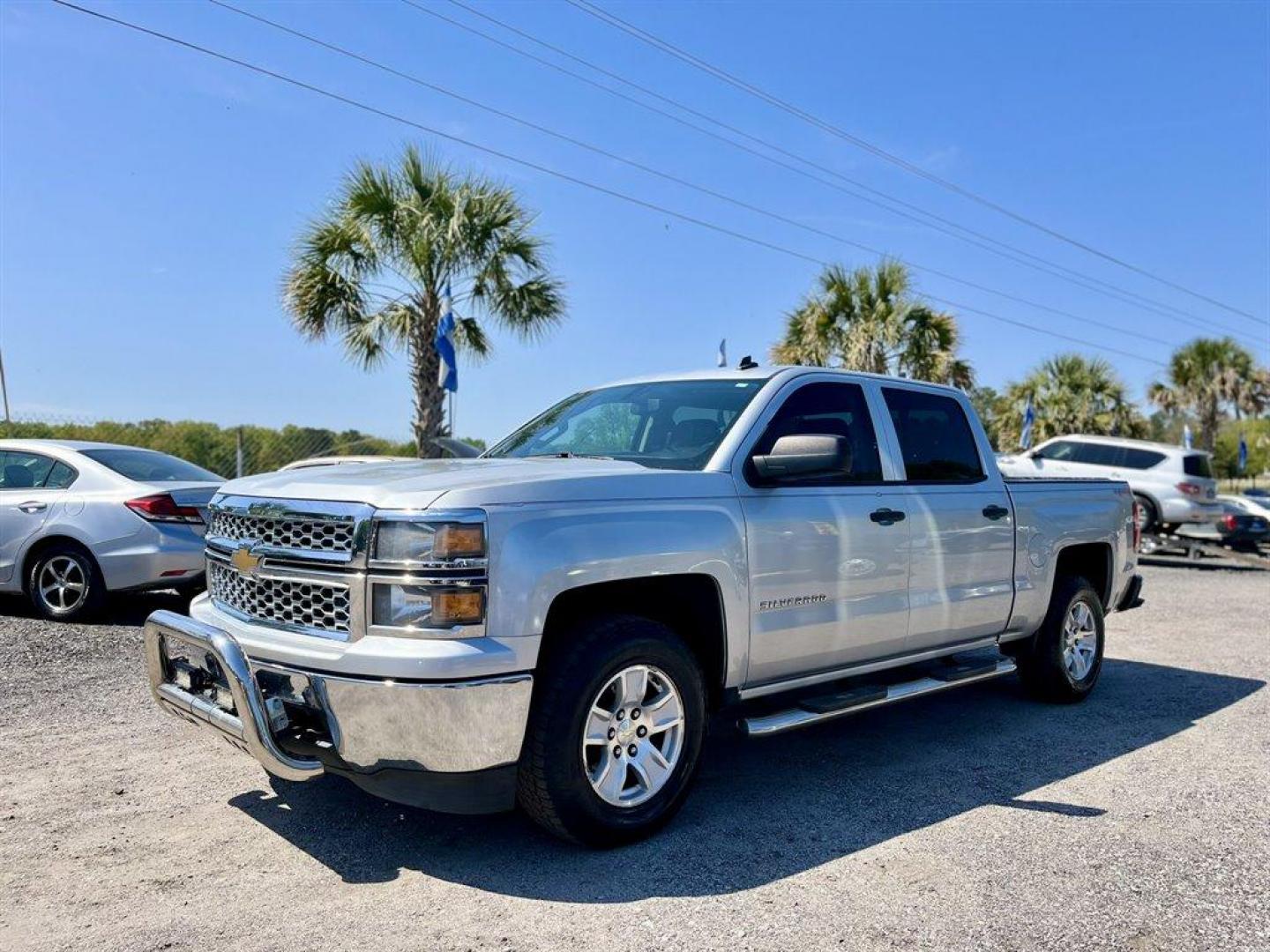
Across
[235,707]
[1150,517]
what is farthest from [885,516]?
[1150,517]

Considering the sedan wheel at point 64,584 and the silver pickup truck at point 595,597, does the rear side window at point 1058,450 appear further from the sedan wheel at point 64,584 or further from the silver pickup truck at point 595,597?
the sedan wheel at point 64,584

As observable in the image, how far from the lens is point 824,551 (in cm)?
449

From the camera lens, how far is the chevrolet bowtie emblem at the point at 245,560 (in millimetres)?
3771

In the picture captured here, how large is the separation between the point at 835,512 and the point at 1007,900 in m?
1.77

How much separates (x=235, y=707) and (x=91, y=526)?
5.09 meters

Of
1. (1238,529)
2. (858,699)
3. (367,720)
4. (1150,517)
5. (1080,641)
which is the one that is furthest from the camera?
(1150,517)

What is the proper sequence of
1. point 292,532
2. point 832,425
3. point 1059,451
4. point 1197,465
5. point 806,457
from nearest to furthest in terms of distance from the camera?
point 292,532
point 806,457
point 832,425
point 1197,465
point 1059,451

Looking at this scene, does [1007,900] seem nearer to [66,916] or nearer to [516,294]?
[66,916]

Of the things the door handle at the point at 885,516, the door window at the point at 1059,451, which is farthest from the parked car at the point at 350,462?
the door window at the point at 1059,451

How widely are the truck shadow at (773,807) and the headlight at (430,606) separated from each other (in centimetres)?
96

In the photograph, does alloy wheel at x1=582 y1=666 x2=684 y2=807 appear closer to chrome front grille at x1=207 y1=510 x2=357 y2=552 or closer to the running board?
the running board

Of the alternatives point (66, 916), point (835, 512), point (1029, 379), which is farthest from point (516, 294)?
point (1029, 379)

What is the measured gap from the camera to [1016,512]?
5.74 meters

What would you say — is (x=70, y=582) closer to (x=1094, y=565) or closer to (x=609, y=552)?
(x=609, y=552)
